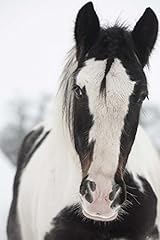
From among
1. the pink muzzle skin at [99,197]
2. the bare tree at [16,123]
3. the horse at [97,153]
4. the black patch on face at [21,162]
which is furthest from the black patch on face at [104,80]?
the bare tree at [16,123]

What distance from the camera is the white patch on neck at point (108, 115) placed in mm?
1026

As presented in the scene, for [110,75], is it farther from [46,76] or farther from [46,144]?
[46,76]

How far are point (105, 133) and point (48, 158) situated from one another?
0.89 feet

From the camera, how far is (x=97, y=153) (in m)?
1.03

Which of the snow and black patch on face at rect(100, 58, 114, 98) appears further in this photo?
the snow

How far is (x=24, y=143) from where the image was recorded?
158cm

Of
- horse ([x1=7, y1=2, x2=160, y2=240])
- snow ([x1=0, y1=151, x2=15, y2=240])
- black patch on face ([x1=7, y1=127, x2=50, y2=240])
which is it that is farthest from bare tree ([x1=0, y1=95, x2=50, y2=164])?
horse ([x1=7, y1=2, x2=160, y2=240])

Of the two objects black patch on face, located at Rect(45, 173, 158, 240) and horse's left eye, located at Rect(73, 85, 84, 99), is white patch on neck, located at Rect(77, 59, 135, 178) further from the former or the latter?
black patch on face, located at Rect(45, 173, 158, 240)

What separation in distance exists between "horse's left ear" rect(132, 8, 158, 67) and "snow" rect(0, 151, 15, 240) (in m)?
0.80

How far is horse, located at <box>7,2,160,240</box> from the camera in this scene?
1.03m

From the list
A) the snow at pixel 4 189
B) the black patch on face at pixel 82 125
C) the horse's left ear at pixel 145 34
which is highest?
the horse's left ear at pixel 145 34

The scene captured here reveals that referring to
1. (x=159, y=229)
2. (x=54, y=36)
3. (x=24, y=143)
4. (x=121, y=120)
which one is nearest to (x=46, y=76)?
(x=54, y=36)

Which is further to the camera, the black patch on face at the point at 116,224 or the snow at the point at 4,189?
the snow at the point at 4,189

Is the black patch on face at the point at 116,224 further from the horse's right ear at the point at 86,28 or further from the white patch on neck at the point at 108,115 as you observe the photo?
the horse's right ear at the point at 86,28
